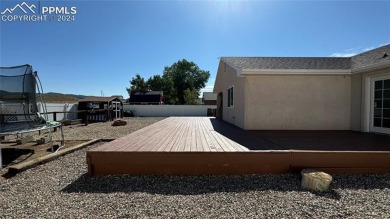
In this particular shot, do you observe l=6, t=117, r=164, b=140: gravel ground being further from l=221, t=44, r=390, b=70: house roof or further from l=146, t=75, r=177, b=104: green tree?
l=146, t=75, r=177, b=104: green tree

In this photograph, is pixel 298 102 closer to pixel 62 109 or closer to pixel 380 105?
pixel 380 105

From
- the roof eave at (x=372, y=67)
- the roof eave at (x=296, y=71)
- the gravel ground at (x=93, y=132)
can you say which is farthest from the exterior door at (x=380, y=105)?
the gravel ground at (x=93, y=132)

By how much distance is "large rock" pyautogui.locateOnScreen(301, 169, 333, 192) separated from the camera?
3.31 meters

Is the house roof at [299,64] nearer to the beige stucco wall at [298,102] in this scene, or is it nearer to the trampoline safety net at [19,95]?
the beige stucco wall at [298,102]

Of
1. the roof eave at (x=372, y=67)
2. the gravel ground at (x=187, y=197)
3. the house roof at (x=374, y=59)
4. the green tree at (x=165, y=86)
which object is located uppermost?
the green tree at (x=165, y=86)

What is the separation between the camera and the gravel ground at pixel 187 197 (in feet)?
8.61

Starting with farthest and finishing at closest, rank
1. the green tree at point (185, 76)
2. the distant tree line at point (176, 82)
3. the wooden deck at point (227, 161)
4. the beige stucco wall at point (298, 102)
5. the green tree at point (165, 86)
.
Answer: the green tree at point (185, 76), the distant tree line at point (176, 82), the green tree at point (165, 86), the beige stucco wall at point (298, 102), the wooden deck at point (227, 161)

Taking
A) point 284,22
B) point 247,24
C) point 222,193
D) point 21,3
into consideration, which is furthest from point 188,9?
point 222,193

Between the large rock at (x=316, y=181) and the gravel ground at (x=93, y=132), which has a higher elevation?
the large rock at (x=316, y=181)

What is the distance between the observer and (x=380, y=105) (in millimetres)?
6754

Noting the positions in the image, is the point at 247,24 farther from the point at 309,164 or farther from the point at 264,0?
the point at 309,164

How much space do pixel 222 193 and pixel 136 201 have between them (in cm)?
120

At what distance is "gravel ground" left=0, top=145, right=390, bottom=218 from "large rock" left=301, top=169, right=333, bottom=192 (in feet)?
0.39

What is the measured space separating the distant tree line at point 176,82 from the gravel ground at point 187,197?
4060cm
